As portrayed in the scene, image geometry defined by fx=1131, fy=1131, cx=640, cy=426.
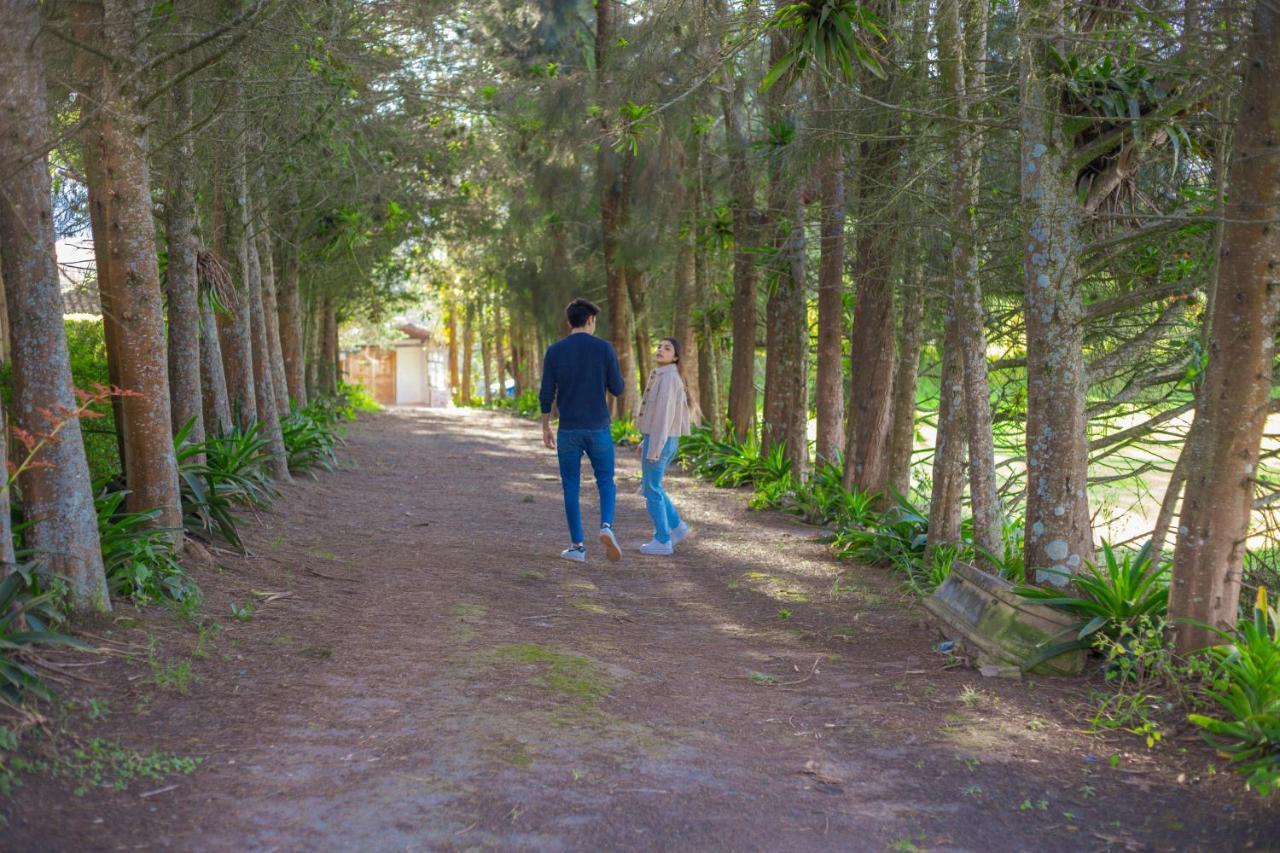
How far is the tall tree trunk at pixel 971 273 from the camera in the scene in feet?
23.0

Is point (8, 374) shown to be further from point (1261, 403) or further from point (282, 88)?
point (1261, 403)

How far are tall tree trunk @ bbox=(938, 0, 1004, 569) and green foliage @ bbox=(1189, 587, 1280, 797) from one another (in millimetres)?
2548

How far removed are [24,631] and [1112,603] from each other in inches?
185

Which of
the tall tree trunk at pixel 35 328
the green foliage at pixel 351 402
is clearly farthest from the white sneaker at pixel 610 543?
the green foliage at pixel 351 402

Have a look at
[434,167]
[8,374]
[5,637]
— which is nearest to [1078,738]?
[5,637]

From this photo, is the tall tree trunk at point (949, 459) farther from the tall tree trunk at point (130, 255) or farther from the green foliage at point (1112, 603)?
the tall tree trunk at point (130, 255)

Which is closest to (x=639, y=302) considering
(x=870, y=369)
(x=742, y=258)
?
(x=742, y=258)

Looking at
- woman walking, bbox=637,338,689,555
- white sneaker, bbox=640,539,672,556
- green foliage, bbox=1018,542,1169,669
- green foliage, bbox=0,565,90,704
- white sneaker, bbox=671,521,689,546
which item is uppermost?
woman walking, bbox=637,338,689,555

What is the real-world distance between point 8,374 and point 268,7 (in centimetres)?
312

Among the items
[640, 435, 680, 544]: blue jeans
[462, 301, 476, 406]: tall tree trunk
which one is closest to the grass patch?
[640, 435, 680, 544]: blue jeans

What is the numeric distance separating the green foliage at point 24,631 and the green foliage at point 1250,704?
4277 mm

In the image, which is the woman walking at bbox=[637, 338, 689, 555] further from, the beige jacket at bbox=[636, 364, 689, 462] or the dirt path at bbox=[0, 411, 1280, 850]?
the dirt path at bbox=[0, 411, 1280, 850]

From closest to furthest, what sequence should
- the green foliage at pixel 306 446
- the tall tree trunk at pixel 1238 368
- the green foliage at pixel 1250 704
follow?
the green foliage at pixel 1250 704 < the tall tree trunk at pixel 1238 368 < the green foliage at pixel 306 446

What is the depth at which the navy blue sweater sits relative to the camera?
25.9ft
